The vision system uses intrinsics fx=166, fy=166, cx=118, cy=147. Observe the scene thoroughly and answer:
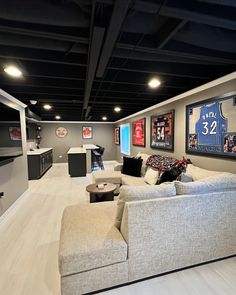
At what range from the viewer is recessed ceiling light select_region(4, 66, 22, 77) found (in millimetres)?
2145

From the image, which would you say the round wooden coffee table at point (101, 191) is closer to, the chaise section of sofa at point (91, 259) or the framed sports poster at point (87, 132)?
the chaise section of sofa at point (91, 259)

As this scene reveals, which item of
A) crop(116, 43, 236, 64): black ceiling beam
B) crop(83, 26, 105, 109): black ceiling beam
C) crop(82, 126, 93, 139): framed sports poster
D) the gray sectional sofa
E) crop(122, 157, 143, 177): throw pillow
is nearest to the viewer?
crop(83, 26, 105, 109): black ceiling beam

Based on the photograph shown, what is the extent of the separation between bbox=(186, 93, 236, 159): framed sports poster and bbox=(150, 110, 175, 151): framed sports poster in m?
0.55

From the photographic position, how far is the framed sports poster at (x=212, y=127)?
93.3 inches

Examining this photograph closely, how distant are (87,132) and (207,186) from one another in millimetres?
7967

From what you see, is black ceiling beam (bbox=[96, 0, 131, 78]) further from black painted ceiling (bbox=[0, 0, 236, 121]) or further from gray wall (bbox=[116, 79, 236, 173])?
gray wall (bbox=[116, 79, 236, 173])

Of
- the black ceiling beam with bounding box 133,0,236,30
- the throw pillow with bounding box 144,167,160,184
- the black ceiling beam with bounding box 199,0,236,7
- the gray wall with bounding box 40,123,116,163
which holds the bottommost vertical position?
the throw pillow with bounding box 144,167,160,184

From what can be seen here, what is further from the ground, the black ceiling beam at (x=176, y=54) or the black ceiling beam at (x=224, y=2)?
the black ceiling beam at (x=224, y=2)

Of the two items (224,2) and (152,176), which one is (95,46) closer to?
(224,2)

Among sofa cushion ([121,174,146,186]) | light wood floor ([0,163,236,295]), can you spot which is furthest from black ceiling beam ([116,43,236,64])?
sofa cushion ([121,174,146,186])

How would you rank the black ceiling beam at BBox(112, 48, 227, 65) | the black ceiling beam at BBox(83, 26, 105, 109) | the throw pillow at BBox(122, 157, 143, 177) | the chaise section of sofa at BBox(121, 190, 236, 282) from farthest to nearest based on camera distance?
the throw pillow at BBox(122, 157, 143, 177), the black ceiling beam at BBox(112, 48, 227, 65), the chaise section of sofa at BBox(121, 190, 236, 282), the black ceiling beam at BBox(83, 26, 105, 109)

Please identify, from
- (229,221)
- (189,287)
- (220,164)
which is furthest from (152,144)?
(189,287)

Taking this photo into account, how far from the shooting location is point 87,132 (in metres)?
9.22

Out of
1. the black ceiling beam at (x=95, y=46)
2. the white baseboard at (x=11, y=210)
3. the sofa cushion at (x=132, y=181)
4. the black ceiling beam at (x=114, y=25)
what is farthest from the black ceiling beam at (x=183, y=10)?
the white baseboard at (x=11, y=210)
